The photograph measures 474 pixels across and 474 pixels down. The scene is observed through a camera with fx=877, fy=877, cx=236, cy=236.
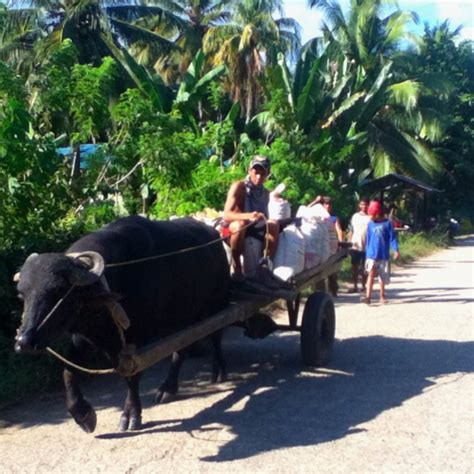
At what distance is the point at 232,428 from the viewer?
6.91 m

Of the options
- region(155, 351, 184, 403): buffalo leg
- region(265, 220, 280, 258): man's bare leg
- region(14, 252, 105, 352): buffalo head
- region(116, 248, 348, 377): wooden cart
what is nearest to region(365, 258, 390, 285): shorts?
region(116, 248, 348, 377): wooden cart

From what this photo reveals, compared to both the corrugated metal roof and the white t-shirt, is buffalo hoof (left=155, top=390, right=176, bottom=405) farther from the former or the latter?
the corrugated metal roof

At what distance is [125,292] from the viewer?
6.68 m

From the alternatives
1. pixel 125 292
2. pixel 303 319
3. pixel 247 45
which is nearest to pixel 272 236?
pixel 303 319

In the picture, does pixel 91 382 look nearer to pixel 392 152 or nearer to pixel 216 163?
pixel 216 163

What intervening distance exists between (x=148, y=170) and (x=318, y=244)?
7.29 feet

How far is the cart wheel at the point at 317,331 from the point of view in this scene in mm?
9039

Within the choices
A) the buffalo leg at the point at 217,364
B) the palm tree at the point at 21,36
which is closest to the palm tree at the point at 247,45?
the palm tree at the point at 21,36

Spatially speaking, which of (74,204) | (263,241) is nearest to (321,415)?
(263,241)

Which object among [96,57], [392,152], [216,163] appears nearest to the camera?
[216,163]

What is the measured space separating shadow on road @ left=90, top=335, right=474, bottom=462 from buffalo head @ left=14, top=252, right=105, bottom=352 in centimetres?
135

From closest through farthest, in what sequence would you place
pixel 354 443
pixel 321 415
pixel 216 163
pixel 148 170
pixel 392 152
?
pixel 354 443 → pixel 321 415 → pixel 148 170 → pixel 216 163 → pixel 392 152

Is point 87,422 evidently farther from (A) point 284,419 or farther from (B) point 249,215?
(B) point 249,215

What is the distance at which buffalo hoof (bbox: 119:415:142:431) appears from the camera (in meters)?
6.79
